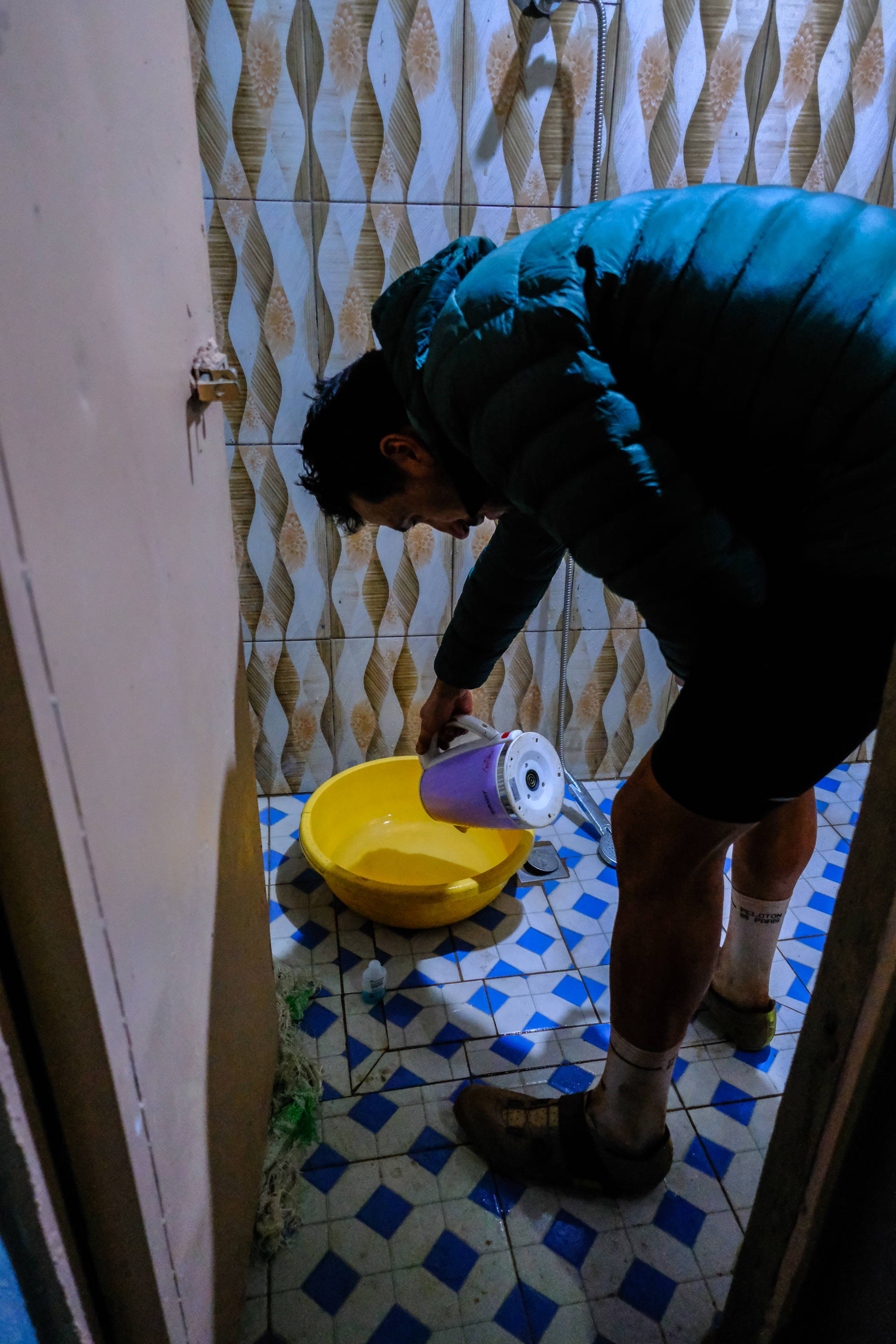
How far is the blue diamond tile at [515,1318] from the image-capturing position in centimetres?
81

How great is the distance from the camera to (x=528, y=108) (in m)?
1.29

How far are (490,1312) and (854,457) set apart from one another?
902mm

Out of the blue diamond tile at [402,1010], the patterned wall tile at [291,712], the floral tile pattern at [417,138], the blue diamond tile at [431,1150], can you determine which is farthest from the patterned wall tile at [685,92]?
the blue diamond tile at [431,1150]

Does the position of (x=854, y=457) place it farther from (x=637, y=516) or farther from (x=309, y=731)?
(x=309, y=731)

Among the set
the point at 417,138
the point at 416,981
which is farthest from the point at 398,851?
the point at 417,138

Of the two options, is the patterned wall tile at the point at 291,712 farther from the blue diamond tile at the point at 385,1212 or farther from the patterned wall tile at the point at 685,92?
the patterned wall tile at the point at 685,92

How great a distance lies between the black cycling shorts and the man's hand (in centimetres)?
50

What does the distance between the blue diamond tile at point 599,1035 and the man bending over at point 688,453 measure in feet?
0.79

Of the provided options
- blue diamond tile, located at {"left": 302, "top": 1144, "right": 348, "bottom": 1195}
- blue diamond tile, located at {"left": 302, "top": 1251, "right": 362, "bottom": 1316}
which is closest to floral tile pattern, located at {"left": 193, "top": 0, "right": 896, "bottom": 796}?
blue diamond tile, located at {"left": 302, "top": 1144, "right": 348, "bottom": 1195}

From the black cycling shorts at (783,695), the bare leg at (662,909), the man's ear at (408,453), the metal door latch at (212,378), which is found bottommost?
the bare leg at (662,909)

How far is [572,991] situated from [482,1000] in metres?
0.14

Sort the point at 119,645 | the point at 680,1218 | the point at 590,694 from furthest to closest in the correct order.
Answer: the point at 590,694 < the point at 680,1218 < the point at 119,645

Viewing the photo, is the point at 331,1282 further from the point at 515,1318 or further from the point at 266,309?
the point at 266,309

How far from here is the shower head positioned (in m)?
1.20
